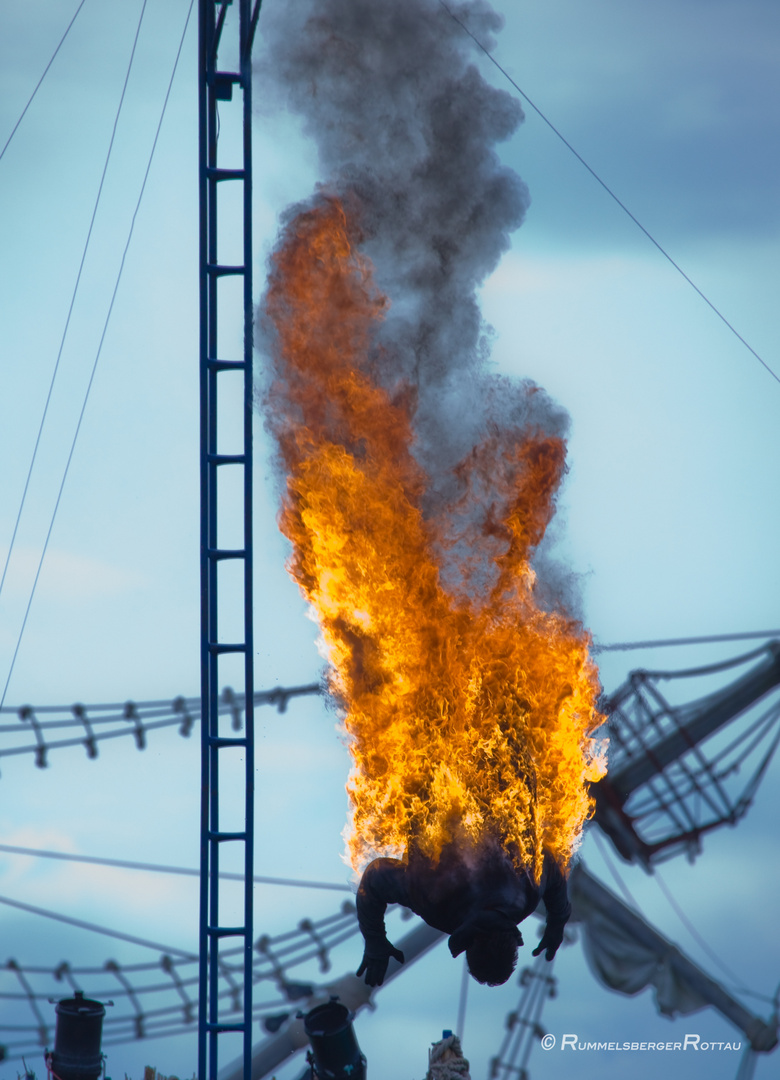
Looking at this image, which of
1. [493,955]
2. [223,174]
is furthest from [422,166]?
[493,955]

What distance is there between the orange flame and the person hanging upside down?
0.21m

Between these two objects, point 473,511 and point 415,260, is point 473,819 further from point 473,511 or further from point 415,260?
point 415,260

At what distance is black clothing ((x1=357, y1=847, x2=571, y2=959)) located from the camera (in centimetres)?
1233

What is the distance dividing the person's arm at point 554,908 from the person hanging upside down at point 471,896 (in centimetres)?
40

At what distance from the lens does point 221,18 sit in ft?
52.5

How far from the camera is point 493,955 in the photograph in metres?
12.5

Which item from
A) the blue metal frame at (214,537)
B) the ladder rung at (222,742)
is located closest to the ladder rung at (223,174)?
the blue metal frame at (214,537)

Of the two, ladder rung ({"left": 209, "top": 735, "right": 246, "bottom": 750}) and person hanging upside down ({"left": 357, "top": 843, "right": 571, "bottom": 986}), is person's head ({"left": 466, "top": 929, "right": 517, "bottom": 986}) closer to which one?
person hanging upside down ({"left": 357, "top": 843, "right": 571, "bottom": 986})

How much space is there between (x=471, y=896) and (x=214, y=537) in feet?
19.4

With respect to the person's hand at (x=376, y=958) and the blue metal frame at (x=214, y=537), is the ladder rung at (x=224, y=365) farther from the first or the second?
the person's hand at (x=376, y=958)

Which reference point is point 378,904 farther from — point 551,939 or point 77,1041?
point 77,1041

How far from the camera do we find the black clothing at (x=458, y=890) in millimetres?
12328

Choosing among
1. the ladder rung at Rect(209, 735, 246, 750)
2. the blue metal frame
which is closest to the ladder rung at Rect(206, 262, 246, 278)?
the blue metal frame

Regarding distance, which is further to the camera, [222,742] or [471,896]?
[222,742]
